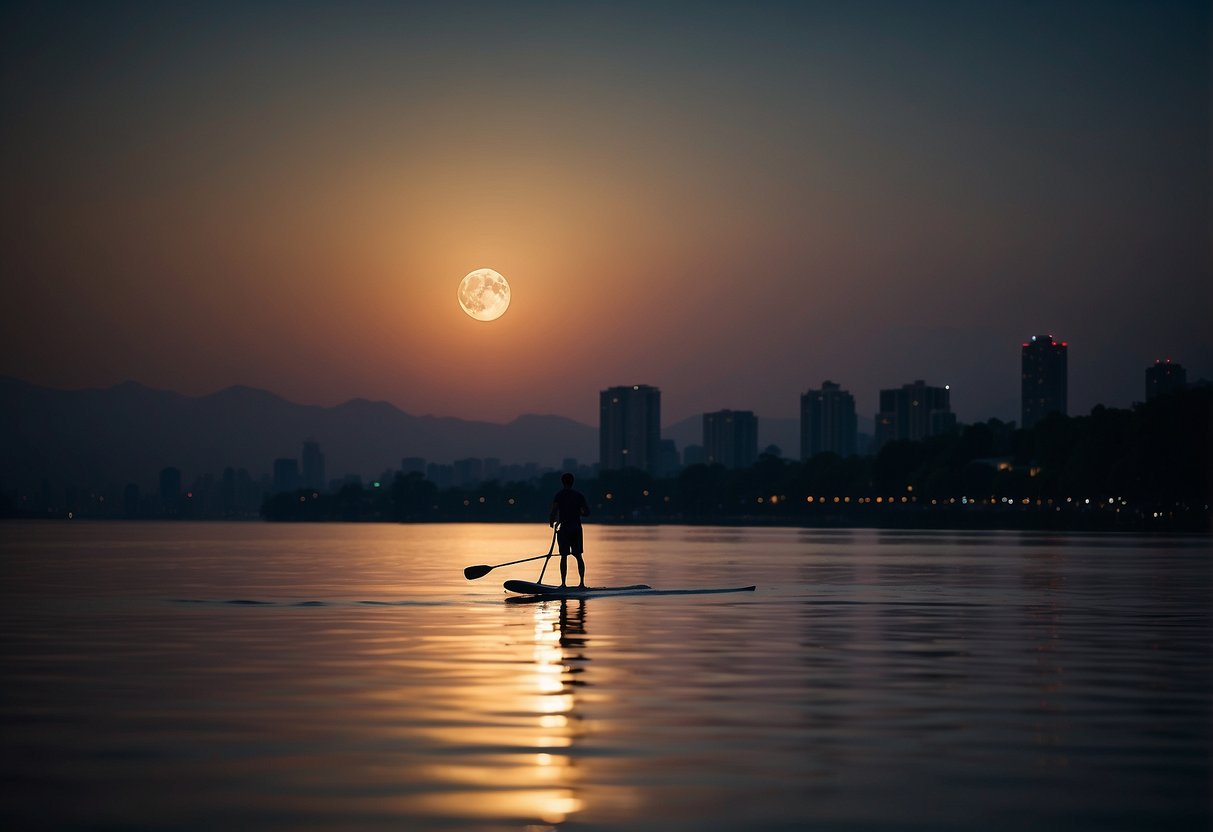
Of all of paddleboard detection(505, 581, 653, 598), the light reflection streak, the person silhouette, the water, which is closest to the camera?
the water

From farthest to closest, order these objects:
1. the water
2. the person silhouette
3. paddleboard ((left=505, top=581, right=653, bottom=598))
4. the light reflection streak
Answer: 1. the person silhouette
2. paddleboard ((left=505, top=581, right=653, bottom=598))
3. the light reflection streak
4. the water

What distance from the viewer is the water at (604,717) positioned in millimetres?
10672

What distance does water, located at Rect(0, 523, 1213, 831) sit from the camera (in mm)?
10672

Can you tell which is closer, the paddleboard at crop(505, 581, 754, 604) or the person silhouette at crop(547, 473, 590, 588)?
the paddleboard at crop(505, 581, 754, 604)

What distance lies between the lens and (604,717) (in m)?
15.2

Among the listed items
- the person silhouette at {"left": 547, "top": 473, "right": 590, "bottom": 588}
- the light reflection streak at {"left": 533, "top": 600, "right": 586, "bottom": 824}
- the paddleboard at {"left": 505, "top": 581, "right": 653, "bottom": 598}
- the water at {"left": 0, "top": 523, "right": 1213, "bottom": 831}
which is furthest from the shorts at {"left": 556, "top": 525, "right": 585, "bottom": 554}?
the light reflection streak at {"left": 533, "top": 600, "right": 586, "bottom": 824}

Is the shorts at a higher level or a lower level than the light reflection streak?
higher

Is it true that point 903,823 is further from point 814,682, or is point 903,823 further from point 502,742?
point 814,682

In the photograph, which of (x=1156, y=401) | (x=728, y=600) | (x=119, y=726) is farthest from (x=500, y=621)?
(x=1156, y=401)

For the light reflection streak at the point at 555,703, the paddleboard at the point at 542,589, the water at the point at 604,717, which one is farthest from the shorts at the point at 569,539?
the light reflection streak at the point at 555,703

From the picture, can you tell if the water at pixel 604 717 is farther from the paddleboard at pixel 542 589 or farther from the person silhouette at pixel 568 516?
the person silhouette at pixel 568 516

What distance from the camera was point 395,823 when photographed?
1015cm

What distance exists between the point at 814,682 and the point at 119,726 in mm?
7751

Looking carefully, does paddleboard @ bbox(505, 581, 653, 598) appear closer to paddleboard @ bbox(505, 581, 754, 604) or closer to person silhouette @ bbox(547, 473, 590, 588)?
paddleboard @ bbox(505, 581, 754, 604)
